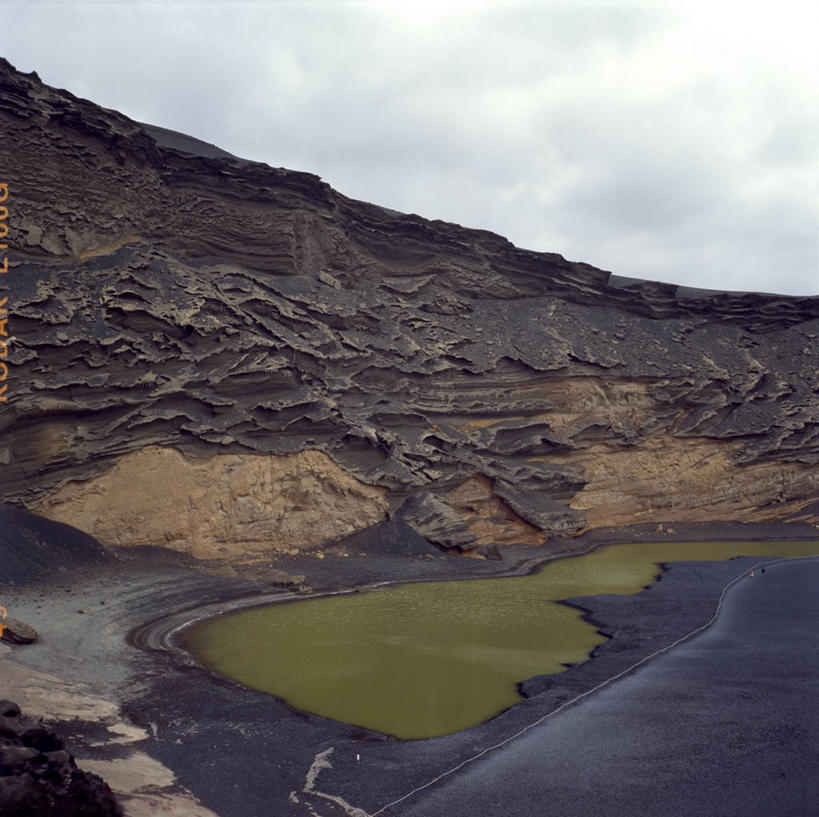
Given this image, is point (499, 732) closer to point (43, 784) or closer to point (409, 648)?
point (409, 648)

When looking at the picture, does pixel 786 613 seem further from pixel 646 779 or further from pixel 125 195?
pixel 125 195

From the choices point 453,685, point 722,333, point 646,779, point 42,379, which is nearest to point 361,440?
point 42,379

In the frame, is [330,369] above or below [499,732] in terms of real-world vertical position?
above

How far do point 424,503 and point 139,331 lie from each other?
37.1 ft

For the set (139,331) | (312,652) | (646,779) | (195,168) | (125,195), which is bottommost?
(312,652)

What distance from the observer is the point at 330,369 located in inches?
997

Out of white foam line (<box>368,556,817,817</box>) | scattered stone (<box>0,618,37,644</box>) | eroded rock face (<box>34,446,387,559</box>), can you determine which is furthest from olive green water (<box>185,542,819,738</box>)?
eroded rock face (<box>34,446,387,559</box>)

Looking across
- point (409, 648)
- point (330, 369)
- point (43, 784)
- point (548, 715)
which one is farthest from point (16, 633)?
point (330, 369)

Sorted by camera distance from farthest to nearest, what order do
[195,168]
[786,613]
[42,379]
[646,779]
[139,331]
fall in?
[195,168]
[139,331]
[42,379]
[786,613]
[646,779]

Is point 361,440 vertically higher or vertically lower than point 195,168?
lower

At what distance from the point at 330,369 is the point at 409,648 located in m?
14.2

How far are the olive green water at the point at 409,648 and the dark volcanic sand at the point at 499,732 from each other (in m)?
0.67

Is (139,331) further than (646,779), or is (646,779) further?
(139,331)

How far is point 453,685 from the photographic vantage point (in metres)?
10.9
